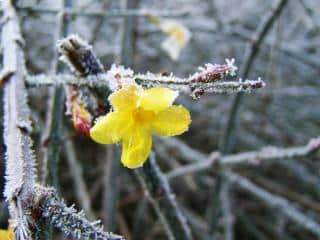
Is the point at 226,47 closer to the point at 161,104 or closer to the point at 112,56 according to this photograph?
the point at 112,56

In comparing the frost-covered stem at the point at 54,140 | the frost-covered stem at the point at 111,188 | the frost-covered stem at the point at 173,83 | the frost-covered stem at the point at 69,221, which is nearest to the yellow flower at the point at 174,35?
the frost-covered stem at the point at 111,188

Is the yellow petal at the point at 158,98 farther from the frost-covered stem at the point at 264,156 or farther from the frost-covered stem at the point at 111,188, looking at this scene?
the frost-covered stem at the point at 111,188

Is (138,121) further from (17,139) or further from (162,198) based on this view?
(162,198)

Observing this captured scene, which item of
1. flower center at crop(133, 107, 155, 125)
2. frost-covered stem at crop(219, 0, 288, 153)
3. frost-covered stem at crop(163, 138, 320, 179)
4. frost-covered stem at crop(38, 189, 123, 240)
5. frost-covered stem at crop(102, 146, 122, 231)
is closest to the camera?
frost-covered stem at crop(38, 189, 123, 240)

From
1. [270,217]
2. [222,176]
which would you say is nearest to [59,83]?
[222,176]

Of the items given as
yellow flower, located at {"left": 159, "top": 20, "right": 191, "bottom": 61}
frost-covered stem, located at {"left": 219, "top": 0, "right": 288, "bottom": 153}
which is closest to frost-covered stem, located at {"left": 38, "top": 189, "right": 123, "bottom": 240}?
frost-covered stem, located at {"left": 219, "top": 0, "right": 288, "bottom": 153}

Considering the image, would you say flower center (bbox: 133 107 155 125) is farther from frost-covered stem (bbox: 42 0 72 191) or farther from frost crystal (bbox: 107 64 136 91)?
frost-covered stem (bbox: 42 0 72 191)
